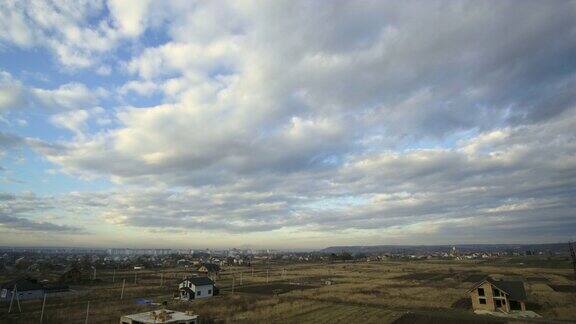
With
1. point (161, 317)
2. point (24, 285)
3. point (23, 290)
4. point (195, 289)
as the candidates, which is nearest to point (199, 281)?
point (195, 289)

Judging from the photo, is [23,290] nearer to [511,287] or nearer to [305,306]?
[305,306]

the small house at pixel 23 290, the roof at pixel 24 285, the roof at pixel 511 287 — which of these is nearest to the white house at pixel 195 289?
the small house at pixel 23 290

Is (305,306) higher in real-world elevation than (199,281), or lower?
lower

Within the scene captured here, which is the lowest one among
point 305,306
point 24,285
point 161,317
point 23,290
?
point 305,306

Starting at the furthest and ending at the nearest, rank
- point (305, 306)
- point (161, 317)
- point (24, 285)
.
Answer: point (24, 285)
point (305, 306)
point (161, 317)

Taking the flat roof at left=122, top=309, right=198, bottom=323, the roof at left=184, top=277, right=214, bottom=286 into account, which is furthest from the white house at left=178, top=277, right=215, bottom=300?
the flat roof at left=122, top=309, right=198, bottom=323

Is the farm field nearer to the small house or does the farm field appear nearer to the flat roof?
the flat roof
